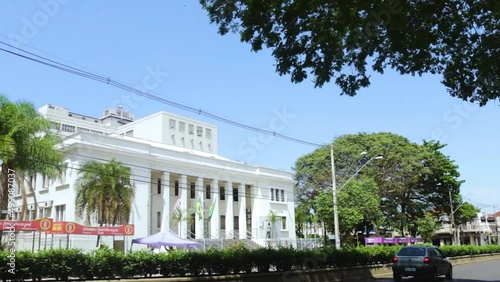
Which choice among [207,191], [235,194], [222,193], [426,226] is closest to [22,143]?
[207,191]

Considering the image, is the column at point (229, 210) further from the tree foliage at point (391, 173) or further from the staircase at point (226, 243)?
the tree foliage at point (391, 173)

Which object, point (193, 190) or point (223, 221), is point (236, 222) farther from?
point (193, 190)

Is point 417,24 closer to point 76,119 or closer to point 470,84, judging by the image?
point 470,84

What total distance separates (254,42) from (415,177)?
A: 148ft

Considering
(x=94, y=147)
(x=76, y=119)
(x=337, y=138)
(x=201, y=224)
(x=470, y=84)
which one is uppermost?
(x=76, y=119)

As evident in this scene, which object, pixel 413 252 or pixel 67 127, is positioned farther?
pixel 67 127

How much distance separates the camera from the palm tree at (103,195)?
32812mm

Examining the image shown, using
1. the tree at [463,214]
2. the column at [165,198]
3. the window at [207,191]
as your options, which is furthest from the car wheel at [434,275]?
the tree at [463,214]

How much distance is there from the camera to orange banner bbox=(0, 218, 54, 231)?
19547mm

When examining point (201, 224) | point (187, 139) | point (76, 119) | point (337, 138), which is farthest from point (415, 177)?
point (76, 119)

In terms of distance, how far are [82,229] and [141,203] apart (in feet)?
52.7

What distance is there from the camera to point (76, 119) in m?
83.9

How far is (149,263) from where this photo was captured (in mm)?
15219

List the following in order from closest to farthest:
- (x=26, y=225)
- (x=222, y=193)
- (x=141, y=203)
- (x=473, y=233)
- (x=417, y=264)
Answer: (x=417, y=264) < (x=26, y=225) < (x=141, y=203) < (x=222, y=193) < (x=473, y=233)
